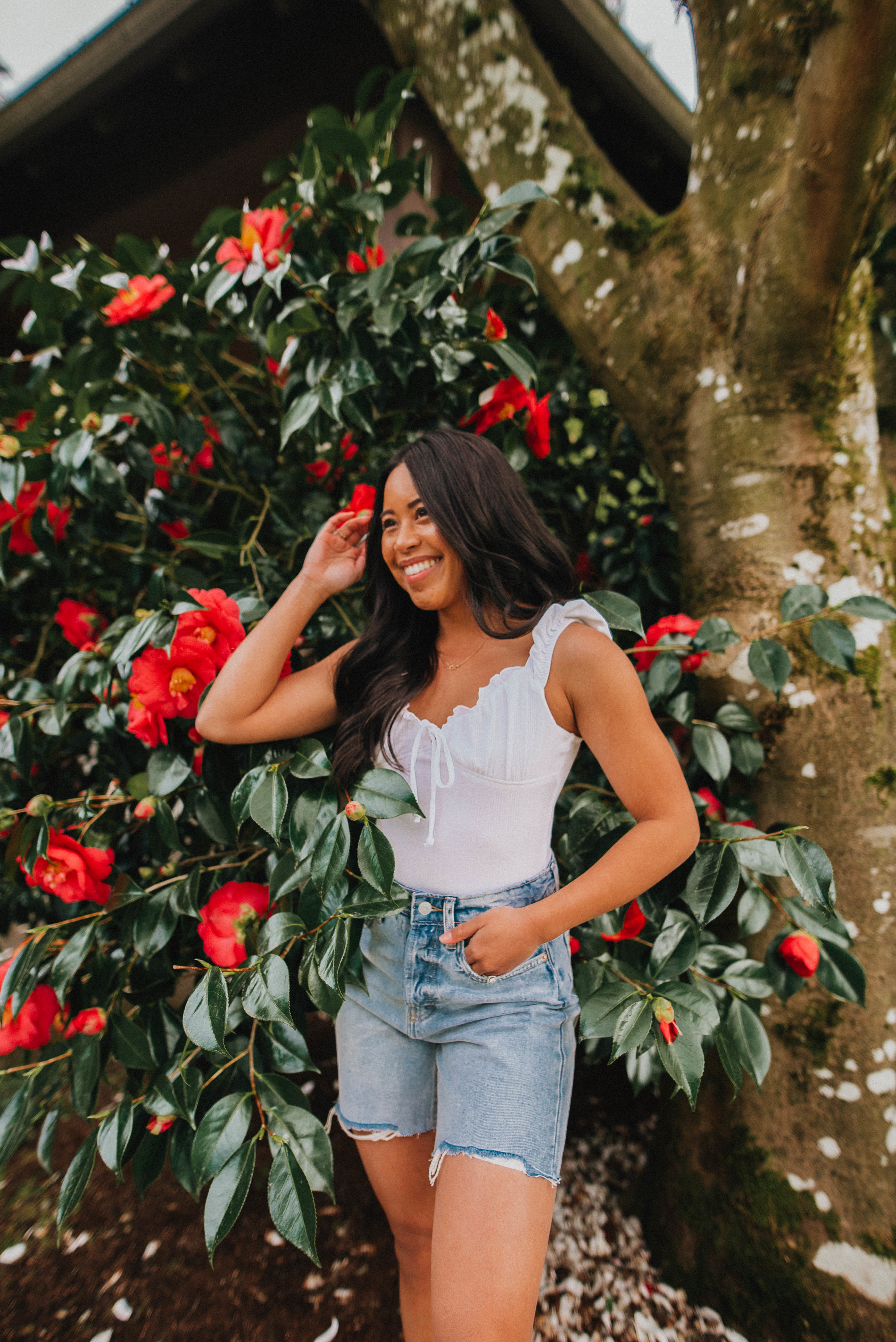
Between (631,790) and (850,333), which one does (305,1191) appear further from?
(850,333)

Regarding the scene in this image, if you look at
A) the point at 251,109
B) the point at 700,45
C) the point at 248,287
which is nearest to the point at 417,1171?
the point at 248,287

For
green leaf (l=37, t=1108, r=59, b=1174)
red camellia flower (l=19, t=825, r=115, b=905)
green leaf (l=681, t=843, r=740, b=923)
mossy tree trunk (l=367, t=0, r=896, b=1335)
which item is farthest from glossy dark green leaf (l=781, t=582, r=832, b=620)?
green leaf (l=37, t=1108, r=59, b=1174)

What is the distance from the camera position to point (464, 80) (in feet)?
4.98

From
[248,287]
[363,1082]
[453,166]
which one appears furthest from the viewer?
[453,166]

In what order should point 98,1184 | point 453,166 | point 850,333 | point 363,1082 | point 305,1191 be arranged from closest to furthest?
1. point 305,1191
2. point 363,1082
3. point 850,333
4. point 98,1184
5. point 453,166

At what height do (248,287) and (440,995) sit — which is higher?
(248,287)

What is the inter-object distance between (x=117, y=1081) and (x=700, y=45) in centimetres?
274

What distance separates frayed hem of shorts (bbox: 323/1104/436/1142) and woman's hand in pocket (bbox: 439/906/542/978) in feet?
0.97

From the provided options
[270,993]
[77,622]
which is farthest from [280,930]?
[77,622]

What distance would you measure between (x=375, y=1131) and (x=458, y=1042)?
196 millimetres

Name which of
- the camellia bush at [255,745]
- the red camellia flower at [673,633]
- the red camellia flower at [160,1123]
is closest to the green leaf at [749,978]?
the camellia bush at [255,745]

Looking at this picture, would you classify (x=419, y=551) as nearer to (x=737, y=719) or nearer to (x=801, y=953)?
(x=737, y=719)

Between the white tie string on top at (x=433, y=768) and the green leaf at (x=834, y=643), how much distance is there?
59 centimetres

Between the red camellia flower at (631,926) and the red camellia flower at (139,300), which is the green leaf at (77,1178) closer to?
the red camellia flower at (631,926)
